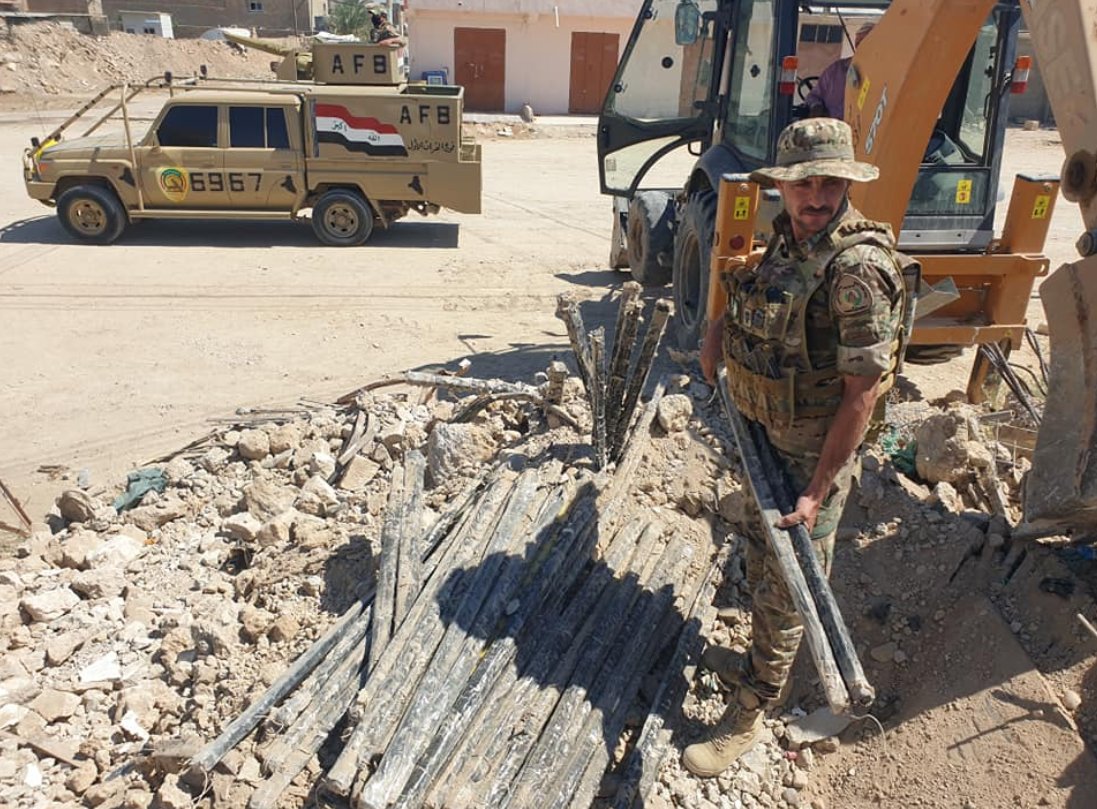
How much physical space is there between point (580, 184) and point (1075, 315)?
13.1 metres

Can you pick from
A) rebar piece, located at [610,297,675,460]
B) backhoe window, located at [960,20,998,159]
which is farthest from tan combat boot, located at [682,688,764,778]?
backhoe window, located at [960,20,998,159]

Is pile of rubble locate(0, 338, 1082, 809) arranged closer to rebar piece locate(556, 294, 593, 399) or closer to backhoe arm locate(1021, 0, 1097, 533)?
rebar piece locate(556, 294, 593, 399)

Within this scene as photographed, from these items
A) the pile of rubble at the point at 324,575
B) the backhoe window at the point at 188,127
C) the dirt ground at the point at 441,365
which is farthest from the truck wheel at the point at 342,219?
the pile of rubble at the point at 324,575

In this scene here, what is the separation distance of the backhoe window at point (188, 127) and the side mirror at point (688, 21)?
6047mm

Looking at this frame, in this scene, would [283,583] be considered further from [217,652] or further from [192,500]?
[192,500]

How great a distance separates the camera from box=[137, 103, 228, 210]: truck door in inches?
408

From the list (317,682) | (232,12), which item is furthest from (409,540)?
(232,12)

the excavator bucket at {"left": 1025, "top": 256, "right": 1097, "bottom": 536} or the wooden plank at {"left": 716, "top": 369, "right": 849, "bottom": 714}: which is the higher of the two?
the excavator bucket at {"left": 1025, "top": 256, "right": 1097, "bottom": 536}

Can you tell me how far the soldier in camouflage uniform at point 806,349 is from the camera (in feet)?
8.98

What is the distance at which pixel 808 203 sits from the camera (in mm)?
2832

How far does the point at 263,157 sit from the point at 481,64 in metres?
16.9

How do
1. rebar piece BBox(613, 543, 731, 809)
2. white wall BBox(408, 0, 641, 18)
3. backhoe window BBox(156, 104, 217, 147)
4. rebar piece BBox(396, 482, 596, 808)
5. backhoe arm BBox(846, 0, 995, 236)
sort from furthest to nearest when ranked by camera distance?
white wall BBox(408, 0, 641, 18) → backhoe window BBox(156, 104, 217, 147) → backhoe arm BBox(846, 0, 995, 236) → rebar piece BBox(613, 543, 731, 809) → rebar piece BBox(396, 482, 596, 808)

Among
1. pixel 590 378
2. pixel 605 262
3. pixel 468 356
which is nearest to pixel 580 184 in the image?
pixel 605 262

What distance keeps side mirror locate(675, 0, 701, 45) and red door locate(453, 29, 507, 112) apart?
67.0ft
